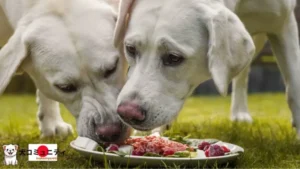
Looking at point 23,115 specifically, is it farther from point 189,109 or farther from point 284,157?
point 284,157

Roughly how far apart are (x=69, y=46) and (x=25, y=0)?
1.57 feet

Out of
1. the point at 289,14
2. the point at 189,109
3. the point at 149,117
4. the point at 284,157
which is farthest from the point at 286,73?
the point at 189,109

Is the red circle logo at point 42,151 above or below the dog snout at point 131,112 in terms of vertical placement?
below

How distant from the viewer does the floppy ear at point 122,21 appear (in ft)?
10.1

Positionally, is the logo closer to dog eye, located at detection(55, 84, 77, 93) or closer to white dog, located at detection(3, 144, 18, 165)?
white dog, located at detection(3, 144, 18, 165)

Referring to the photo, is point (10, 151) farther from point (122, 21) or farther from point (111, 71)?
point (122, 21)

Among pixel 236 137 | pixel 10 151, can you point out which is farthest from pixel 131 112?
pixel 236 137

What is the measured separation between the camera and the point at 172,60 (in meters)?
2.90

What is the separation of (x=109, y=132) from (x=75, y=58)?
396 mm

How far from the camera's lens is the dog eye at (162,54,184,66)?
114 inches

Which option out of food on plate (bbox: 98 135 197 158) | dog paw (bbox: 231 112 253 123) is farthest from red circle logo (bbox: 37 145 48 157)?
dog paw (bbox: 231 112 253 123)

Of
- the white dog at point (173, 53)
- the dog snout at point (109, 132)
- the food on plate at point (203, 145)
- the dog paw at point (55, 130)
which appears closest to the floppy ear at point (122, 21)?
the white dog at point (173, 53)

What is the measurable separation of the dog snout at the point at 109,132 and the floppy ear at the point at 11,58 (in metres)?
0.52

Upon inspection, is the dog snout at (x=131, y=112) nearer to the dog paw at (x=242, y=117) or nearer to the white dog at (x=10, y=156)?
the white dog at (x=10, y=156)
